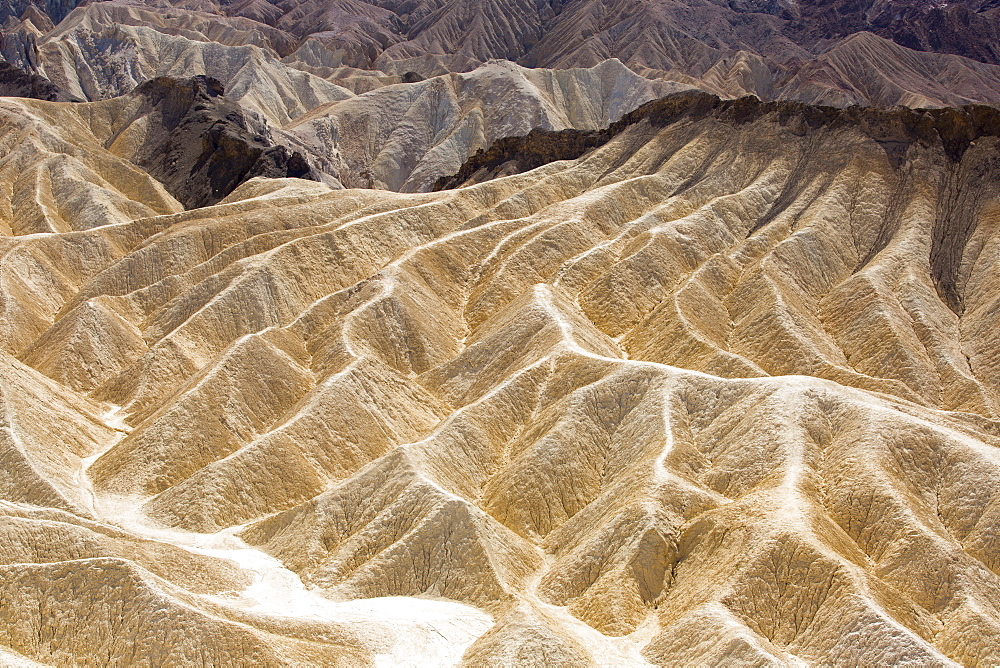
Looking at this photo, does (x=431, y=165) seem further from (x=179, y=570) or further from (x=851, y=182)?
(x=179, y=570)

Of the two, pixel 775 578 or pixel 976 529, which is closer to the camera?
pixel 775 578

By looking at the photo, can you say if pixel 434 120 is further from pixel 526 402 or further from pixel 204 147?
pixel 526 402

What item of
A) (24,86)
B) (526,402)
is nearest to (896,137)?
(526,402)

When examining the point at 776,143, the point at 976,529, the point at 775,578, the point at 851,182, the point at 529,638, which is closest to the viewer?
the point at 529,638

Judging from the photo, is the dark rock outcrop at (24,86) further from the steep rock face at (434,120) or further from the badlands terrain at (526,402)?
the steep rock face at (434,120)

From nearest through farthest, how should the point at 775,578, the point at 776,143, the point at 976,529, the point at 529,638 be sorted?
the point at 529,638, the point at 775,578, the point at 976,529, the point at 776,143

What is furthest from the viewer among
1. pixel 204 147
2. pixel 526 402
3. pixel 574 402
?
pixel 204 147

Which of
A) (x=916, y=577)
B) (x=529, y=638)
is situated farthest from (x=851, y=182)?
(x=529, y=638)
